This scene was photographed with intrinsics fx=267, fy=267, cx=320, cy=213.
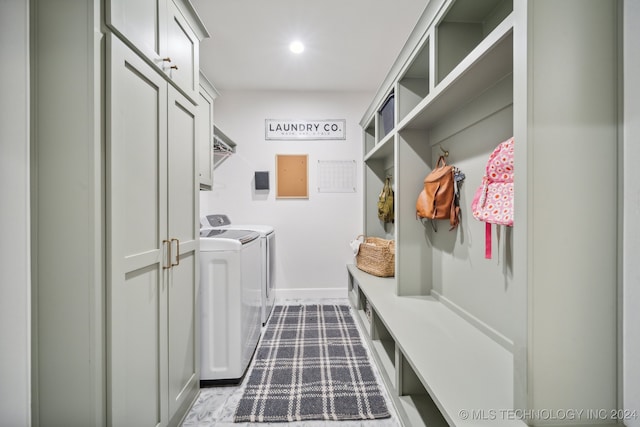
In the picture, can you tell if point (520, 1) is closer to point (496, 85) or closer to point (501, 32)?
point (501, 32)

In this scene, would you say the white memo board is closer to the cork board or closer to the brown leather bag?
the cork board

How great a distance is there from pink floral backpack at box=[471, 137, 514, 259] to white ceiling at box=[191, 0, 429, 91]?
1523 millimetres

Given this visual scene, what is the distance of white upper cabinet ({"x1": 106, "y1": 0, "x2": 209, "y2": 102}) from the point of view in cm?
96

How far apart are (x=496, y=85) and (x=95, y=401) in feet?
6.68

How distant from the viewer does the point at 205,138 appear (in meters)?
2.21

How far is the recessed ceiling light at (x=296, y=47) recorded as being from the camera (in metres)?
2.40

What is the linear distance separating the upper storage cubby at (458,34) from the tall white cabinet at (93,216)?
1.35 m

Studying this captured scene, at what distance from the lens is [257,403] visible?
158cm

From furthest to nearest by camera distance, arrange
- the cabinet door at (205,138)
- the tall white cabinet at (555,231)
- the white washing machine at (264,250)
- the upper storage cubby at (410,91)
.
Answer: the white washing machine at (264,250)
the cabinet door at (205,138)
the upper storage cubby at (410,91)
the tall white cabinet at (555,231)

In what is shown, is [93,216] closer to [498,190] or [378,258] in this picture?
[498,190]

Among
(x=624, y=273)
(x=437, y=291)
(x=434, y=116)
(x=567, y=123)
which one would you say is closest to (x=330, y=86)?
(x=434, y=116)

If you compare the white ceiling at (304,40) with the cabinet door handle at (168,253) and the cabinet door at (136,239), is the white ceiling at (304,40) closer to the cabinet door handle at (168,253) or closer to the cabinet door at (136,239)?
the cabinet door at (136,239)

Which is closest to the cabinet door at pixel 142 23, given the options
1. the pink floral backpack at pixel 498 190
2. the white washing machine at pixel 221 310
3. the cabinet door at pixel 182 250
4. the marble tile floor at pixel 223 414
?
the cabinet door at pixel 182 250

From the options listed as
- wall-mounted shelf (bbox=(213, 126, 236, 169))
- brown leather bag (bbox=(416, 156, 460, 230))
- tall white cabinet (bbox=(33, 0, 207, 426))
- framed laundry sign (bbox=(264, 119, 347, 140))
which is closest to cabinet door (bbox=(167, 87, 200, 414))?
tall white cabinet (bbox=(33, 0, 207, 426))
